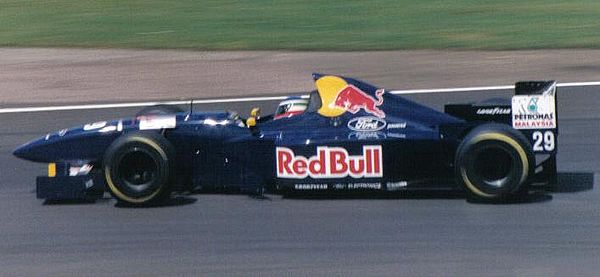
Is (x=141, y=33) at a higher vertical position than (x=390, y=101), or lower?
higher

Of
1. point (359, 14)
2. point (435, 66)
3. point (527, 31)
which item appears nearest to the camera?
point (435, 66)

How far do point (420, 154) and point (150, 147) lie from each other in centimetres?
205

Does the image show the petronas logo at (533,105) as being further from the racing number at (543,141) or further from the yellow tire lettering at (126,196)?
the yellow tire lettering at (126,196)

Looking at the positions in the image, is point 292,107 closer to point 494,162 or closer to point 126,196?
point 126,196

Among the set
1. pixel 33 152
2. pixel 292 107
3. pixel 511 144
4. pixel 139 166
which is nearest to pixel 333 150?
pixel 292 107

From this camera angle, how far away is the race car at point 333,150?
30.3ft

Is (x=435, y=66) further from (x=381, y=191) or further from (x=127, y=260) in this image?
(x=127, y=260)

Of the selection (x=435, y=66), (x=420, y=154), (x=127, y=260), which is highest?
(x=435, y=66)

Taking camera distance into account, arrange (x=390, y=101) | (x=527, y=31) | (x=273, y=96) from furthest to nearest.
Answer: (x=527, y=31), (x=273, y=96), (x=390, y=101)

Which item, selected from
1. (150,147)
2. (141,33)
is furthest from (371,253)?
(141,33)

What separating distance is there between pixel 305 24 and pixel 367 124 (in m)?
9.78

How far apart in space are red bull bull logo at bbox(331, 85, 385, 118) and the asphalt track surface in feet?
2.31

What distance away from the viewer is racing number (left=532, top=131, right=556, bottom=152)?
9398mm

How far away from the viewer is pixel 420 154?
936 centimetres
